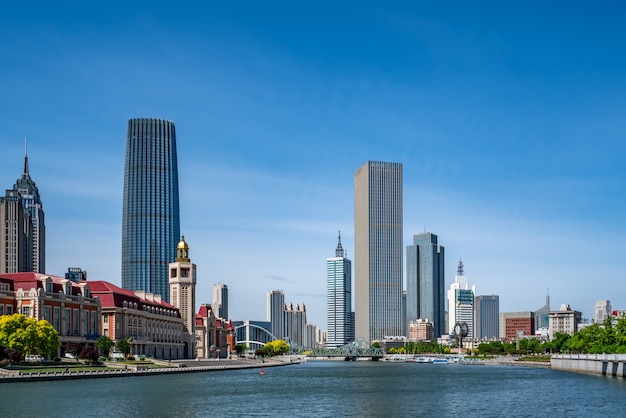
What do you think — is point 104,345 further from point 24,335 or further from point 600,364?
point 600,364

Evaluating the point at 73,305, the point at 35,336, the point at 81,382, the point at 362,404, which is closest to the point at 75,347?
the point at 73,305

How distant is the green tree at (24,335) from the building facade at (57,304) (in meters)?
22.4

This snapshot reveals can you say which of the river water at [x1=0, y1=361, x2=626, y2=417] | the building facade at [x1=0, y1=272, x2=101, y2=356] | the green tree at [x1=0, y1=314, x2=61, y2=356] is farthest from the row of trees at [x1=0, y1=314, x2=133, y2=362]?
the building facade at [x1=0, y1=272, x2=101, y2=356]

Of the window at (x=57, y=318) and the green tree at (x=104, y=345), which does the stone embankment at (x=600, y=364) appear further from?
the window at (x=57, y=318)

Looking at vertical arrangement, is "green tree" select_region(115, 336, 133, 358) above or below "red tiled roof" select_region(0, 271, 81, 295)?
below

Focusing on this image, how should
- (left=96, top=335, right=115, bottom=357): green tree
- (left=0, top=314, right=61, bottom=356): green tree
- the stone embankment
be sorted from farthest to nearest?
(left=96, top=335, right=115, bottom=357): green tree
the stone embankment
(left=0, top=314, right=61, bottom=356): green tree

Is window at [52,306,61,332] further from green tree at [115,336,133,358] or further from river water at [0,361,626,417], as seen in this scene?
river water at [0,361,626,417]

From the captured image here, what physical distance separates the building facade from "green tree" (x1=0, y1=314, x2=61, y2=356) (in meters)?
22.4

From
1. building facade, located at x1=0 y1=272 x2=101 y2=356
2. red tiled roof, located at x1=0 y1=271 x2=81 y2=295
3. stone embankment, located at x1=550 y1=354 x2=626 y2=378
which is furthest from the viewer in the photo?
red tiled roof, located at x1=0 y1=271 x2=81 y2=295

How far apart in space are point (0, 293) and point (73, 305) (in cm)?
2078

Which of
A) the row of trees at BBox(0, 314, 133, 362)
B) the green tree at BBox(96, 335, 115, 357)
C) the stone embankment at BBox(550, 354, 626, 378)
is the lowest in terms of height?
the stone embankment at BBox(550, 354, 626, 378)

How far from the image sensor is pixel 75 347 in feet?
572

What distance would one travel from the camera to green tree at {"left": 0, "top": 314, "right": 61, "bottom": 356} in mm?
142000

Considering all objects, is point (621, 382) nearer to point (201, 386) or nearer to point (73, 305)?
point (201, 386)
